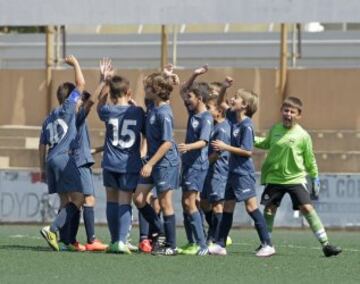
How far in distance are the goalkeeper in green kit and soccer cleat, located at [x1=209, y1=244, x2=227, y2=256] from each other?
2.19ft

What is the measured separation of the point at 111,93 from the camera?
14.0m

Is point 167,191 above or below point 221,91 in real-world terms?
below

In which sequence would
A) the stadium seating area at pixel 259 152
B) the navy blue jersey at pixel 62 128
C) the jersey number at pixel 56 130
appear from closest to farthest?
the navy blue jersey at pixel 62 128 → the jersey number at pixel 56 130 → the stadium seating area at pixel 259 152

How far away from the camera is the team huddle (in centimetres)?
1383

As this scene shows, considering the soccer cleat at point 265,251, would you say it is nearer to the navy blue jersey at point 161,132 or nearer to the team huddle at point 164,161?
the team huddle at point 164,161

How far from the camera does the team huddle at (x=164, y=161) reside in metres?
13.8

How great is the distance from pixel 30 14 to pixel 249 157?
13863mm

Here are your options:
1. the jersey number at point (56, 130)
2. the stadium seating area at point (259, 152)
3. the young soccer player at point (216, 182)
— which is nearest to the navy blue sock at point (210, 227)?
the young soccer player at point (216, 182)

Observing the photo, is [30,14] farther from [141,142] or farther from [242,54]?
[141,142]

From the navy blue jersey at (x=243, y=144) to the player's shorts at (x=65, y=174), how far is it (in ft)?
5.40

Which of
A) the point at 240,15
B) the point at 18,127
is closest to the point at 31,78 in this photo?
the point at 18,127

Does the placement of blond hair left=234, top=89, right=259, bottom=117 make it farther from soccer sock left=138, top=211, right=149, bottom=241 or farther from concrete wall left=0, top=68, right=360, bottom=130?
concrete wall left=0, top=68, right=360, bottom=130

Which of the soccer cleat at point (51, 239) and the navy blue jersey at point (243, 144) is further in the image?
the navy blue jersey at point (243, 144)

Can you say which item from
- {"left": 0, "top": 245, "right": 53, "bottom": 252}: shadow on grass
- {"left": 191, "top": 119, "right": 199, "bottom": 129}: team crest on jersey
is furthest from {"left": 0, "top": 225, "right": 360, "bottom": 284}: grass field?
{"left": 191, "top": 119, "right": 199, "bottom": 129}: team crest on jersey
